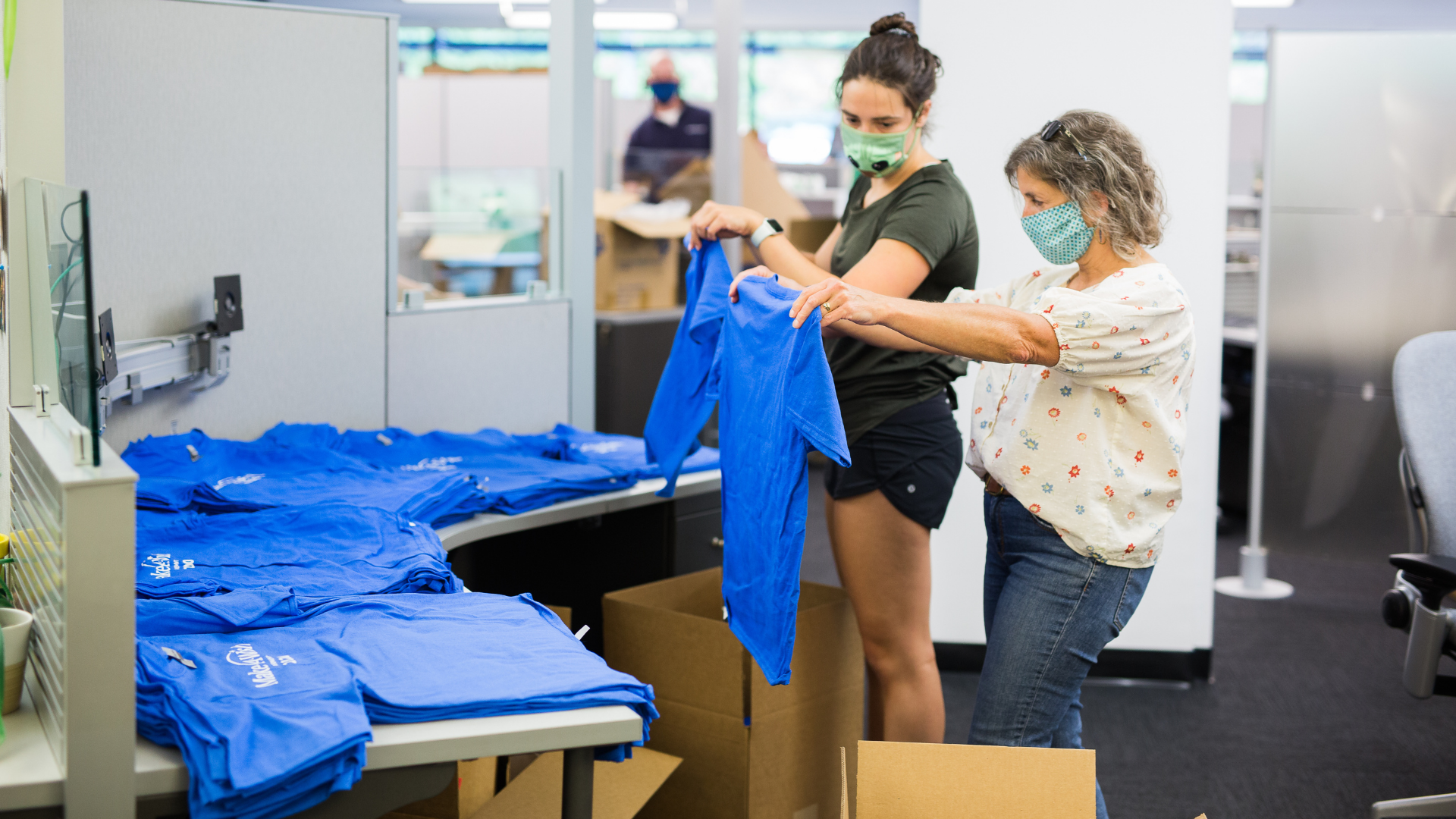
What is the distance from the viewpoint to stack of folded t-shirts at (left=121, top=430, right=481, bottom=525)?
1758 mm

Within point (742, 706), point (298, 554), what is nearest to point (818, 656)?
point (742, 706)

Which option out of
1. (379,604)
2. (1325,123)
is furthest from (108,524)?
(1325,123)

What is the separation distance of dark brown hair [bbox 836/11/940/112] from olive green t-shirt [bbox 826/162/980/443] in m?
0.12

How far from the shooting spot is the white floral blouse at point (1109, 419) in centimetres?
141

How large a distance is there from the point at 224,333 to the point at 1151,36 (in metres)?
2.26

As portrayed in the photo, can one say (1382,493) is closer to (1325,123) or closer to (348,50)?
(1325,123)

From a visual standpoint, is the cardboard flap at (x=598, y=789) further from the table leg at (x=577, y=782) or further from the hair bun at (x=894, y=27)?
the hair bun at (x=894, y=27)

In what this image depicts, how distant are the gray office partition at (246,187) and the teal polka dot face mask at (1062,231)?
4.62 ft

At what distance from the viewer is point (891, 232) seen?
5.59ft

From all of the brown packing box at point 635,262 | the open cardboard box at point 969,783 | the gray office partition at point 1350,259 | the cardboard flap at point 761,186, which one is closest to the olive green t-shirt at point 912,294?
the open cardboard box at point 969,783

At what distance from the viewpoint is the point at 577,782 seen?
122 centimetres

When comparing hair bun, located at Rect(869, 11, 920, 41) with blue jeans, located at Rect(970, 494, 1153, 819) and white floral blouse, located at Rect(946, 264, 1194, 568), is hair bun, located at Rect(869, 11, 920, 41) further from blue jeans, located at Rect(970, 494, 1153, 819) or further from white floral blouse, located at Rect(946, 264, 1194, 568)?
blue jeans, located at Rect(970, 494, 1153, 819)

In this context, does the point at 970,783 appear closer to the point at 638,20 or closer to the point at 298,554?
the point at 298,554

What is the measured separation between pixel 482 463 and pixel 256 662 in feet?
3.35
